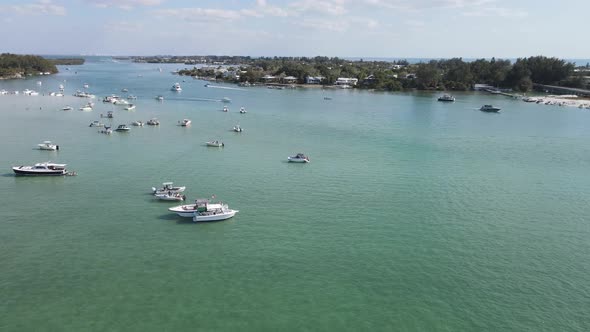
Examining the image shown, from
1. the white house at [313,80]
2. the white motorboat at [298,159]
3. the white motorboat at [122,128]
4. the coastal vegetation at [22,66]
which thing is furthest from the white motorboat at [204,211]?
the coastal vegetation at [22,66]

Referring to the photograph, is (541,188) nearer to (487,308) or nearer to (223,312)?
(487,308)

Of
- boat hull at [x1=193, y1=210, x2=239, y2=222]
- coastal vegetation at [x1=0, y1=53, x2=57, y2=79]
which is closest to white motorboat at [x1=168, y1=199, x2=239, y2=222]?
boat hull at [x1=193, y1=210, x2=239, y2=222]

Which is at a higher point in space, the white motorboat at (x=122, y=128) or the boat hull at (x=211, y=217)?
the white motorboat at (x=122, y=128)

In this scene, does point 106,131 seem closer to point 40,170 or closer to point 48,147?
point 48,147

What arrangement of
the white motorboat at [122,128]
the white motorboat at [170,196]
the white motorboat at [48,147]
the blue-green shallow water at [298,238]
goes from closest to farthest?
the blue-green shallow water at [298,238] < the white motorboat at [170,196] < the white motorboat at [48,147] < the white motorboat at [122,128]

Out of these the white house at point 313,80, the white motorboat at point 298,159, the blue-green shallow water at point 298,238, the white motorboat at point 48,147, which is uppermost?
the white house at point 313,80

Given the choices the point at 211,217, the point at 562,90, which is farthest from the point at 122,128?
the point at 562,90

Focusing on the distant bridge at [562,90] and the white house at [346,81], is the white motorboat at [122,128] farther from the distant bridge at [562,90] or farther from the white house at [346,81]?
the distant bridge at [562,90]
